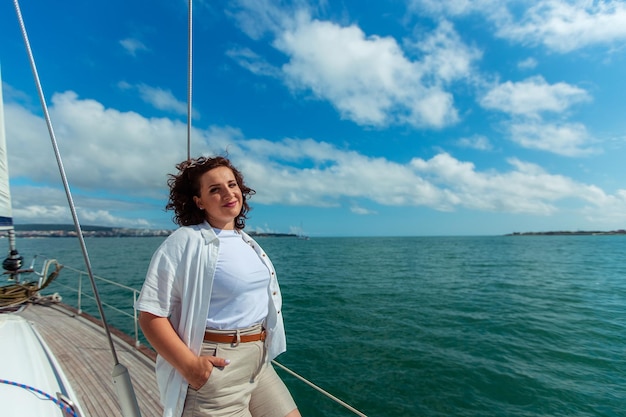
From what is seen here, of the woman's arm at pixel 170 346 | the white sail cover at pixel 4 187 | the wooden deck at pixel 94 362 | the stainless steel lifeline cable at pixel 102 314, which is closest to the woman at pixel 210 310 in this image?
the woman's arm at pixel 170 346

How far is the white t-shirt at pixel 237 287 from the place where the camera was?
1.41 m

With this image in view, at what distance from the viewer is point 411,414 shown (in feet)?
17.9

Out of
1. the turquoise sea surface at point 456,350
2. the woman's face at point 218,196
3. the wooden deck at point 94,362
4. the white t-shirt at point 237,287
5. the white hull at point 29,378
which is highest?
the woman's face at point 218,196

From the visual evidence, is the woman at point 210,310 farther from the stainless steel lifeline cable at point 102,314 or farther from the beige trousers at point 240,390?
the stainless steel lifeline cable at point 102,314

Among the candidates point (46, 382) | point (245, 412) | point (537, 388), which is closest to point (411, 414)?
point (537, 388)

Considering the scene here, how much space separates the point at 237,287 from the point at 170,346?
1.16 feet

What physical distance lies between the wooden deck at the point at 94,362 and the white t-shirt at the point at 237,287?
2.49 m

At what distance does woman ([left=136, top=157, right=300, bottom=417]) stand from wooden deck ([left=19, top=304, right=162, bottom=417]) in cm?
228

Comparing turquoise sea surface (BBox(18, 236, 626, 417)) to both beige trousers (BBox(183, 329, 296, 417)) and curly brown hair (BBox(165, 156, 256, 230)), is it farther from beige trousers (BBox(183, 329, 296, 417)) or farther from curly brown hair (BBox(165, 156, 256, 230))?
curly brown hair (BBox(165, 156, 256, 230))

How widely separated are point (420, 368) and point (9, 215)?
9085 millimetres

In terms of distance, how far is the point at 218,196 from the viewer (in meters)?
1.57

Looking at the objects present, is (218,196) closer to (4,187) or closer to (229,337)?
(229,337)

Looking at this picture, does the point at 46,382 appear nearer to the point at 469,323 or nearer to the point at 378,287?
the point at 469,323

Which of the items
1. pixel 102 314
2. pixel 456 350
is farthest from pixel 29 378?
pixel 456 350
